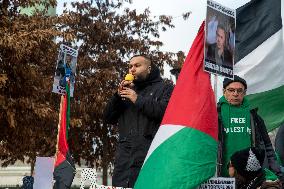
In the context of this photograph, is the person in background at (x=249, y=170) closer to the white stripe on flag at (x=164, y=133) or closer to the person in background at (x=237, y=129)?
the person in background at (x=237, y=129)

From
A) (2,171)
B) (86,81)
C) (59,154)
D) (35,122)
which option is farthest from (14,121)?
(2,171)

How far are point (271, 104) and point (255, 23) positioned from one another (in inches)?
36.6

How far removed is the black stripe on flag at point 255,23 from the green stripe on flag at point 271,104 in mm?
506

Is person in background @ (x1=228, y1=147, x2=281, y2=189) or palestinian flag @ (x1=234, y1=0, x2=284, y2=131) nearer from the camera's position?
person in background @ (x1=228, y1=147, x2=281, y2=189)

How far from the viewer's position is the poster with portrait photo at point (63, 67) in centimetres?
602

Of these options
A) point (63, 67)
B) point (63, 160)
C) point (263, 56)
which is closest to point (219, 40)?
point (263, 56)

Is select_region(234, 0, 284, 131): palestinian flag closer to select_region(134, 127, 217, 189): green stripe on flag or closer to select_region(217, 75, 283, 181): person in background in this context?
select_region(217, 75, 283, 181): person in background

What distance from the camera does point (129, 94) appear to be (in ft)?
12.9

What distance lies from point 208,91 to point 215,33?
38 centimetres

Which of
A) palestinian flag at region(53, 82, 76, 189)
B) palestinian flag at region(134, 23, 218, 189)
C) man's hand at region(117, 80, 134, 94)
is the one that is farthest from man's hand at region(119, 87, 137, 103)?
palestinian flag at region(53, 82, 76, 189)

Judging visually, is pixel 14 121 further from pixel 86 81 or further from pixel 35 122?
pixel 86 81

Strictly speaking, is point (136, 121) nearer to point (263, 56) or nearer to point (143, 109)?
point (143, 109)

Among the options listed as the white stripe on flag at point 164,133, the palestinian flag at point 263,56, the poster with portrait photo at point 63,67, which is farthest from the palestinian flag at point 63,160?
the white stripe on flag at point 164,133

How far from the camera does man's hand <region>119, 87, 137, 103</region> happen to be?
391 centimetres
